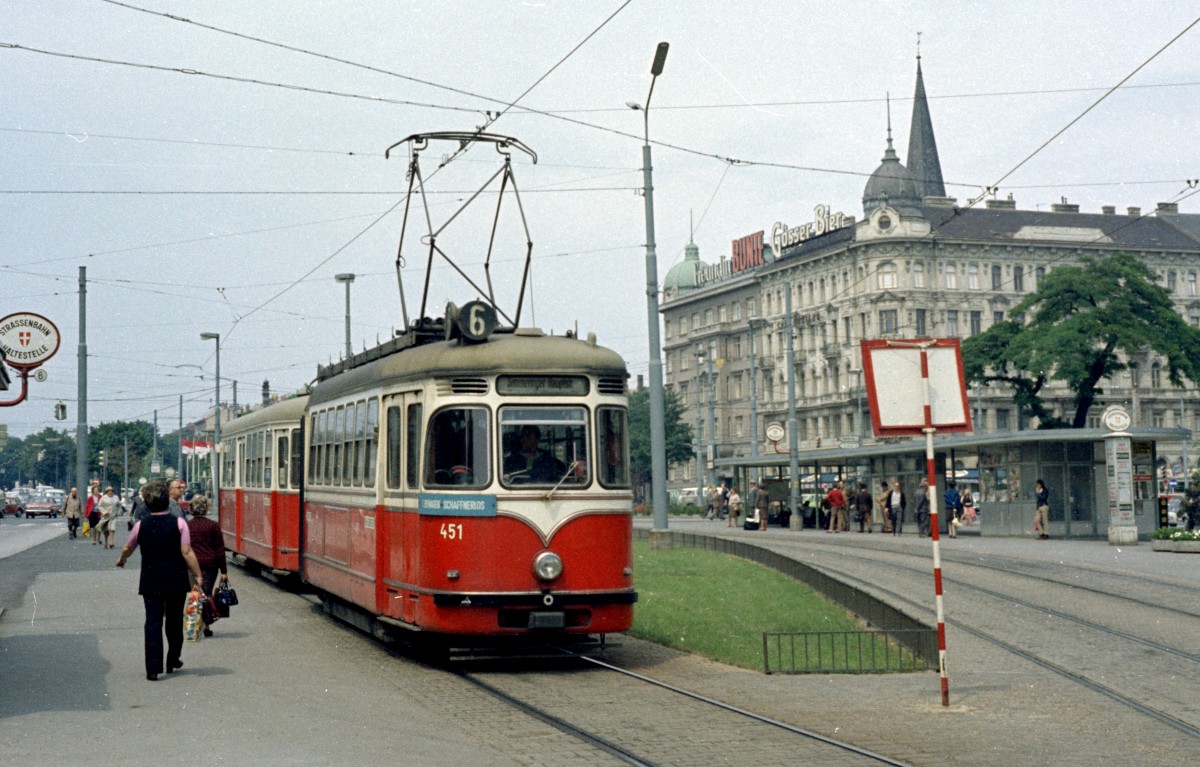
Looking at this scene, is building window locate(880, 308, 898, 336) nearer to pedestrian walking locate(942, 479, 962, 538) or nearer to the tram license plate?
pedestrian walking locate(942, 479, 962, 538)

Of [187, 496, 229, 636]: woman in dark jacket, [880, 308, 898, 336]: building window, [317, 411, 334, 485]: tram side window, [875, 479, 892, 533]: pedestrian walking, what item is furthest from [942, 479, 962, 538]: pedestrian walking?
[880, 308, 898, 336]: building window

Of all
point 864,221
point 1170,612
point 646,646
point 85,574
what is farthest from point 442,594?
point 864,221

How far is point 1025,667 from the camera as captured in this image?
47.6 feet

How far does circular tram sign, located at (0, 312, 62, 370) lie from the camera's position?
18.4 meters

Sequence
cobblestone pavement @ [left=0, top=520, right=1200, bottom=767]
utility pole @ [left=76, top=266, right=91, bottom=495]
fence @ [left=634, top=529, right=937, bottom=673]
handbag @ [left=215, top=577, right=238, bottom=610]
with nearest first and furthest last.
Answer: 1. cobblestone pavement @ [left=0, top=520, right=1200, bottom=767]
2. fence @ [left=634, top=529, right=937, bottom=673]
3. handbag @ [left=215, top=577, right=238, bottom=610]
4. utility pole @ [left=76, top=266, right=91, bottom=495]

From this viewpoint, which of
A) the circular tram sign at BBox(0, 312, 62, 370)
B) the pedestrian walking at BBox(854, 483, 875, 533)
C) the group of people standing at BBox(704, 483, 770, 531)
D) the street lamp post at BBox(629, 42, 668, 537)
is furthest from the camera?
the group of people standing at BBox(704, 483, 770, 531)

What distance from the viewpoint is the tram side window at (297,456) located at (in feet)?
67.7

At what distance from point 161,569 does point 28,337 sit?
247 inches

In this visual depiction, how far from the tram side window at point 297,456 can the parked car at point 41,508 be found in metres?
72.6

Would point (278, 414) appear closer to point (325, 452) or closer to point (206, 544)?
point (325, 452)

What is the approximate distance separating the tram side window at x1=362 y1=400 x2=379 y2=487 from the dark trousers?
258cm

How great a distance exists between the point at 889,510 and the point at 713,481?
65.9 meters

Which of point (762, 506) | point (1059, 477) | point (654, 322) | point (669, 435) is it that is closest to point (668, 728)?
point (654, 322)

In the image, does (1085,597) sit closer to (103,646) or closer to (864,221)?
(103,646)
